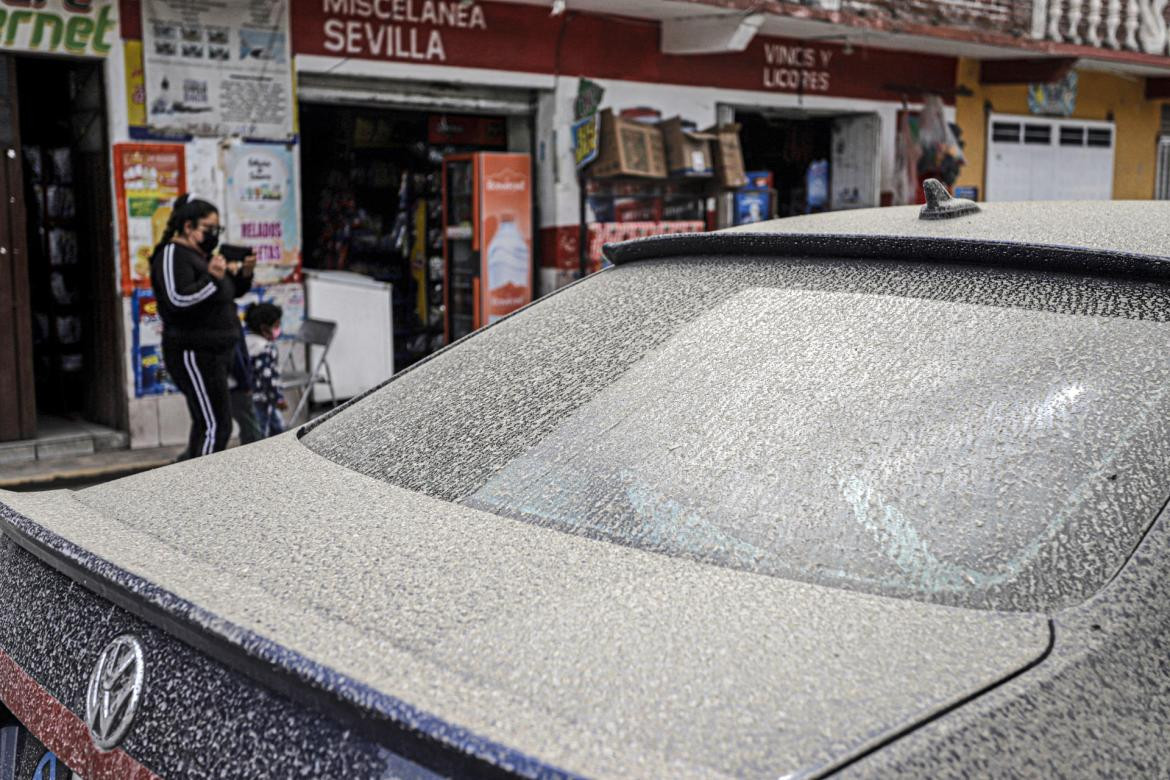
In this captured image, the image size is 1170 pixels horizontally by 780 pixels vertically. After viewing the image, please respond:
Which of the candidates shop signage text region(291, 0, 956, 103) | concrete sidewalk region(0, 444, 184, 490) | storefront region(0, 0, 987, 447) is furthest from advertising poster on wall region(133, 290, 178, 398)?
shop signage text region(291, 0, 956, 103)

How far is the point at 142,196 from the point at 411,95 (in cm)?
253

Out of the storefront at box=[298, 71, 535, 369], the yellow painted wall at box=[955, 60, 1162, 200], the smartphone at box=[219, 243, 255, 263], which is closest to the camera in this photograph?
the smartphone at box=[219, 243, 255, 263]

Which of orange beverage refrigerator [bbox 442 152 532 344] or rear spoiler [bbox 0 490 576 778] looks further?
orange beverage refrigerator [bbox 442 152 532 344]

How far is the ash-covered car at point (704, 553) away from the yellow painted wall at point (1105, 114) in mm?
12931

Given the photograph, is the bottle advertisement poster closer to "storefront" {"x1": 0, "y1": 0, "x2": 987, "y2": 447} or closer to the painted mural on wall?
"storefront" {"x1": 0, "y1": 0, "x2": 987, "y2": 447}

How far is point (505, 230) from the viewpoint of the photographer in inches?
420

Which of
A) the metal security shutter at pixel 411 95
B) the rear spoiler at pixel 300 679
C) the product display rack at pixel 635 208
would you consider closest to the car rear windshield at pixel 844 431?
the rear spoiler at pixel 300 679

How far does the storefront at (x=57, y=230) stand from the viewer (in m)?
8.07

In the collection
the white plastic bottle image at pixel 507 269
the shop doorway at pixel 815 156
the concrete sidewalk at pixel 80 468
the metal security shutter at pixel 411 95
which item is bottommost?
the concrete sidewalk at pixel 80 468

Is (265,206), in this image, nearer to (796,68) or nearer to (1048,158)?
(796,68)

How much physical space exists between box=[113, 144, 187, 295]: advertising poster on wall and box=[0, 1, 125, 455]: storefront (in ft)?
0.55

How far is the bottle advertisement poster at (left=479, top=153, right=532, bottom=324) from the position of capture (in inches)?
413

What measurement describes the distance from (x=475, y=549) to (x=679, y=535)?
10.6 inches

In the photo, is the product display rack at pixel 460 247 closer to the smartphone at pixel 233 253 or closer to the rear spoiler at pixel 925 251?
the smartphone at pixel 233 253
